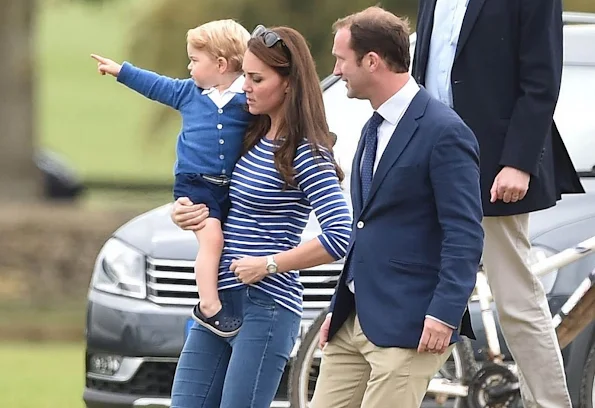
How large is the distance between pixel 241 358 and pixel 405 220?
0.78m

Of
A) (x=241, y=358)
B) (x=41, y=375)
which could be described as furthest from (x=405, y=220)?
(x=41, y=375)

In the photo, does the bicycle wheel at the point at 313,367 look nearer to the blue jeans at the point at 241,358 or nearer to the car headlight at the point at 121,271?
the car headlight at the point at 121,271

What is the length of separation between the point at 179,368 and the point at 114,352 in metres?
1.88

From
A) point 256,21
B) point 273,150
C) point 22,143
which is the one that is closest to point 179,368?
point 273,150

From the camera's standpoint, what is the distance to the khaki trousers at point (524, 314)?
233 inches

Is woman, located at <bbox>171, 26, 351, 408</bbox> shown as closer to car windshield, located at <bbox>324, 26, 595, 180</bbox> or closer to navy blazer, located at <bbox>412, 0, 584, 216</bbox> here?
navy blazer, located at <bbox>412, 0, 584, 216</bbox>

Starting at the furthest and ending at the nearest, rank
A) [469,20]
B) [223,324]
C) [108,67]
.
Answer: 1. [469,20]
2. [108,67]
3. [223,324]

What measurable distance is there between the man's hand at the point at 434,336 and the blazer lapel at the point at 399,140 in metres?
0.42

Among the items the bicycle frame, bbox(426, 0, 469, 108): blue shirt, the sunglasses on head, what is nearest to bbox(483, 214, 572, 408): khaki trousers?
the bicycle frame

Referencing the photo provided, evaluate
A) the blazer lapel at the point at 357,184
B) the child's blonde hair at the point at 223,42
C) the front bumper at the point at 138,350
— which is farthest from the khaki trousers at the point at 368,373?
the front bumper at the point at 138,350

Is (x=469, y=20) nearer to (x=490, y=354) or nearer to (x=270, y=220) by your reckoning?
(x=270, y=220)

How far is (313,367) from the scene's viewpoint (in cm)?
670

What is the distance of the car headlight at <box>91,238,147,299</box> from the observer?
728cm

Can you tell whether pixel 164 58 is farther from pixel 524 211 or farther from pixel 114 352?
pixel 524 211
